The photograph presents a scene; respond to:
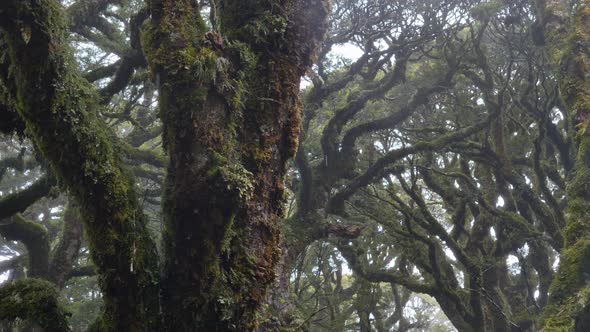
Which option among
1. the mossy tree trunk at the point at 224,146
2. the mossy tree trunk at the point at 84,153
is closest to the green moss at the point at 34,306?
the mossy tree trunk at the point at 84,153

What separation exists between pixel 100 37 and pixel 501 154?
328 inches

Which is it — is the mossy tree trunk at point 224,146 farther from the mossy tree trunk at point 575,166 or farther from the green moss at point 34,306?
the mossy tree trunk at point 575,166

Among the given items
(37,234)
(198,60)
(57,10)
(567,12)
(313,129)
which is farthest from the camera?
(313,129)

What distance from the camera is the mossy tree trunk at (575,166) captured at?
5446 millimetres

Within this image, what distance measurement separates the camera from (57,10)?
2992mm

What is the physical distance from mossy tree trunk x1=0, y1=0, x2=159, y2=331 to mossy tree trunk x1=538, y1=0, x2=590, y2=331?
4.19m

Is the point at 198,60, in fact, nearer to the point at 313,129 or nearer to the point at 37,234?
the point at 37,234

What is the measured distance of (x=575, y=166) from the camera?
21.6ft

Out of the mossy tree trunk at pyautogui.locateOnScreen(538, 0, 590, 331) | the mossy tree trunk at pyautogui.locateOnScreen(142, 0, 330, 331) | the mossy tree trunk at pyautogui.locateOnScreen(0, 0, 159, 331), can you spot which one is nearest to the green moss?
the mossy tree trunk at pyautogui.locateOnScreen(0, 0, 159, 331)

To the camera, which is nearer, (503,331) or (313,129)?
(503,331)

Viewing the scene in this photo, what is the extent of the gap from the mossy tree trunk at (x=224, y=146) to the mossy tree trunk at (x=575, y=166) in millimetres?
3547

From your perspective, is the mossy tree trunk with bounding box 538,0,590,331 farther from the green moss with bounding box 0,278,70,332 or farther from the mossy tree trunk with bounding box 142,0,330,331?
the green moss with bounding box 0,278,70,332

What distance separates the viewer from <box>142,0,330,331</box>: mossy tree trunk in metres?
3.32

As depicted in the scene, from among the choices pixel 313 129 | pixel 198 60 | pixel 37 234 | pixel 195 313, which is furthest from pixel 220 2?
pixel 313 129
